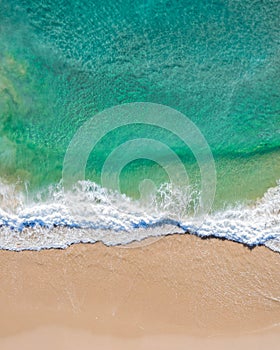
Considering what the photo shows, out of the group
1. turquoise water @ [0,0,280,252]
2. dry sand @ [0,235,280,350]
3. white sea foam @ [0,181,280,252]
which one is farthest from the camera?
turquoise water @ [0,0,280,252]

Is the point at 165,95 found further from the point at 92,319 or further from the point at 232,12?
the point at 92,319

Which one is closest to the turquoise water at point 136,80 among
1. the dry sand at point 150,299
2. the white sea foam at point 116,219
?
the white sea foam at point 116,219

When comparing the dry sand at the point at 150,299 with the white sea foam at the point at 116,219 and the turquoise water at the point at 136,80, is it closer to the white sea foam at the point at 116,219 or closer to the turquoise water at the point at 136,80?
the white sea foam at the point at 116,219

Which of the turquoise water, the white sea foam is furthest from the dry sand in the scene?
the turquoise water

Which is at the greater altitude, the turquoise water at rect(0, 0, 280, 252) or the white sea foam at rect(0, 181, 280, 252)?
the turquoise water at rect(0, 0, 280, 252)

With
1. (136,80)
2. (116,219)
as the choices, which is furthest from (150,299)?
(136,80)

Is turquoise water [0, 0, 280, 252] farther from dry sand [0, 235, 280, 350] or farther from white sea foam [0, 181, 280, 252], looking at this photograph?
dry sand [0, 235, 280, 350]
